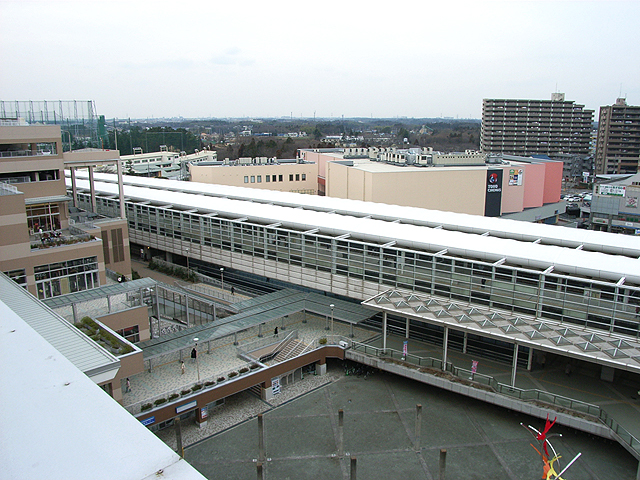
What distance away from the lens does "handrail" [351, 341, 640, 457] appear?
18.3 metres

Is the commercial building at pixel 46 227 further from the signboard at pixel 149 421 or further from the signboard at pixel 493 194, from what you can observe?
the signboard at pixel 493 194

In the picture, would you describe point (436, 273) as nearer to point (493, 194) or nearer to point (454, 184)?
point (454, 184)

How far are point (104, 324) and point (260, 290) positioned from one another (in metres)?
11.7

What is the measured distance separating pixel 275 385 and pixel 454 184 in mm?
35619

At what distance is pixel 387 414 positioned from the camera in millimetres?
21344

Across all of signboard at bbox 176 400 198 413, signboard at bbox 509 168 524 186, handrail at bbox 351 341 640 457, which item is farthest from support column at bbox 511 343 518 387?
signboard at bbox 509 168 524 186

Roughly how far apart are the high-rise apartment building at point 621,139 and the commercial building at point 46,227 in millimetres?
104691

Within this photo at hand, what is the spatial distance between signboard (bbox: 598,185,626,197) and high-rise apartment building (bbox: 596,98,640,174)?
52797 millimetres

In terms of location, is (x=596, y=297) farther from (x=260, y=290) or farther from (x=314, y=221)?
(x=260, y=290)

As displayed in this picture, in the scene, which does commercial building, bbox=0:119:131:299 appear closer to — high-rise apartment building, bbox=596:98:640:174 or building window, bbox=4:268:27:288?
building window, bbox=4:268:27:288

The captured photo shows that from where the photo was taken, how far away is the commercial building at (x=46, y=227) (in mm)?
24500

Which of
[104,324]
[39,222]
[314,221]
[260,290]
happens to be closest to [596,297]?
[314,221]

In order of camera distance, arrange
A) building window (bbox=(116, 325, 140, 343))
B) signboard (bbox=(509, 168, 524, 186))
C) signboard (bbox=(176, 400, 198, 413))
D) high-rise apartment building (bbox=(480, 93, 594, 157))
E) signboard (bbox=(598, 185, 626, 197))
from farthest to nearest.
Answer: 1. high-rise apartment building (bbox=(480, 93, 594, 157))
2. signboard (bbox=(598, 185, 626, 197))
3. signboard (bbox=(509, 168, 524, 186))
4. building window (bbox=(116, 325, 140, 343))
5. signboard (bbox=(176, 400, 198, 413))

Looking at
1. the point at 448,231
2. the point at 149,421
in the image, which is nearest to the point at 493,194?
the point at 448,231
